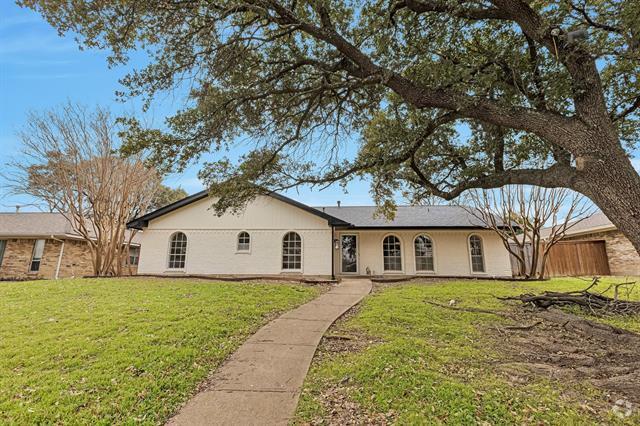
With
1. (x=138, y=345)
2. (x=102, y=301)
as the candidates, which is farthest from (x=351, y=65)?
(x=102, y=301)

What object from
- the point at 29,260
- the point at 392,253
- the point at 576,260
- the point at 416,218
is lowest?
the point at 29,260

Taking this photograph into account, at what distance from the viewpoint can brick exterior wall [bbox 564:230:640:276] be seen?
15609mm

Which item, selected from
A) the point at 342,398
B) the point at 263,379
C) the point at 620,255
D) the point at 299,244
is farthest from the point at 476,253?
the point at 263,379

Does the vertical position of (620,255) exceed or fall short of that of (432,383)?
it exceeds it

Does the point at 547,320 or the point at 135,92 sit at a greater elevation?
the point at 135,92

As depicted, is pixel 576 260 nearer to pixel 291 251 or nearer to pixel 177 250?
pixel 291 251

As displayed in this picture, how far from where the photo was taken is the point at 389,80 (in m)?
5.52

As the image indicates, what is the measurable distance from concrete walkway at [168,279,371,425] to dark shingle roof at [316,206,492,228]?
9.42 metres

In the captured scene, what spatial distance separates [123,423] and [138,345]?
205 centimetres

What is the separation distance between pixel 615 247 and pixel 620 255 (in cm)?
47

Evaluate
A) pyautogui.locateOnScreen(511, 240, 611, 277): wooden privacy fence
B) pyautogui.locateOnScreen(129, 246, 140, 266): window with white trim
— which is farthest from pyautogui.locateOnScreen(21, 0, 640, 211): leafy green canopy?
pyautogui.locateOnScreen(129, 246, 140, 266): window with white trim

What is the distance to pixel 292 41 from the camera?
714 cm

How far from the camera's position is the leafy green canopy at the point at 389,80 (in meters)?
4.66

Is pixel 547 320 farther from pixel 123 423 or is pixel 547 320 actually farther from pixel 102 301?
pixel 102 301
